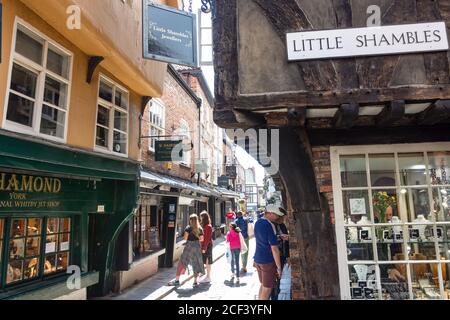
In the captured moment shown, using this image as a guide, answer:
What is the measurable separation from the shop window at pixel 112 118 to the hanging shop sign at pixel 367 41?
4.78m

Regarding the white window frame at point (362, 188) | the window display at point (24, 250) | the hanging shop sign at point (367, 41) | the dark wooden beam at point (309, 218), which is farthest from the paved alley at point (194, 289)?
the hanging shop sign at point (367, 41)

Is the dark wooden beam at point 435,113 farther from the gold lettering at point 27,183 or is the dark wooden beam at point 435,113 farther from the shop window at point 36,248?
the shop window at point 36,248

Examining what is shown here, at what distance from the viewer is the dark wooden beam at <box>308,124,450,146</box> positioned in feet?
13.7

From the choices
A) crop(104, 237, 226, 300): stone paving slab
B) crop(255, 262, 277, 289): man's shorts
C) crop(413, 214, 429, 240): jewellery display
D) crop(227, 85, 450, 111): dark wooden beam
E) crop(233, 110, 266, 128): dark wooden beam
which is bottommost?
crop(104, 237, 226, 300): stone paving slab

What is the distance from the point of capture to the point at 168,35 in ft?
19.2

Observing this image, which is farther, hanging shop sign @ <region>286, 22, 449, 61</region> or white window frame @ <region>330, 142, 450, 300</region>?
white window frame @ <region>330, 142, 450, 300</region>

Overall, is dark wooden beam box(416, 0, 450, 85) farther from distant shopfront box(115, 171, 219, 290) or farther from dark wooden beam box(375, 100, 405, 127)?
distant shopfront box(115, 171, 219, 290)

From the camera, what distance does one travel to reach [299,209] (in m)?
4.27

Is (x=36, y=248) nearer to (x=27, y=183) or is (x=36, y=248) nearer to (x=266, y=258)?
(x=27, y=183)

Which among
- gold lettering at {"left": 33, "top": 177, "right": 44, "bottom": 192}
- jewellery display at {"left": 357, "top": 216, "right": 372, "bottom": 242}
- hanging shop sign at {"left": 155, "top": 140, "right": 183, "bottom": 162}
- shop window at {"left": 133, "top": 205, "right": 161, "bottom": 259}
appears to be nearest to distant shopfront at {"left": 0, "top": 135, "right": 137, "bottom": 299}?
gold lettering at {"left": 33, "top": 177, "right": 44, "bottom": 192}

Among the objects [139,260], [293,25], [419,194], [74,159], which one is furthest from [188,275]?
[293,25]

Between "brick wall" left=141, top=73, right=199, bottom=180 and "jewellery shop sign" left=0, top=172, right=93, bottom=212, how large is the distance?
142 inches

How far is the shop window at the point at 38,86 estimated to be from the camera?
4871mm
